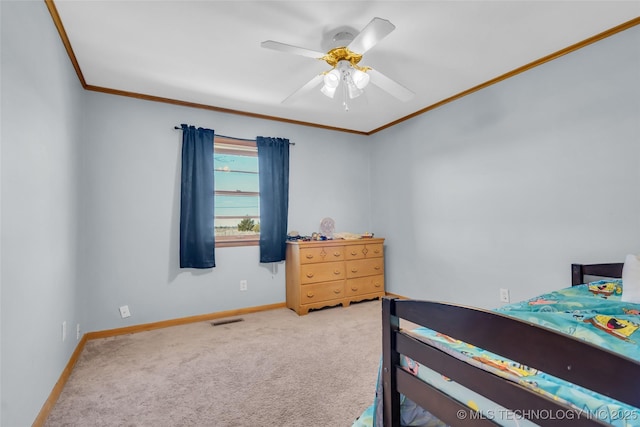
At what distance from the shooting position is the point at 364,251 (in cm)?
391

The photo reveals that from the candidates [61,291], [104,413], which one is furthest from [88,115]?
[104,413]

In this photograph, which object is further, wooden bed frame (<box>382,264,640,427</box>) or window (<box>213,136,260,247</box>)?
window (<box>213,136,260,247</box>)

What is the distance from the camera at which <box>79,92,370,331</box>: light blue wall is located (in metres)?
2.95

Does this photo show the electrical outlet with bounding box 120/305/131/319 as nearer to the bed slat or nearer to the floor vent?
the floor vent

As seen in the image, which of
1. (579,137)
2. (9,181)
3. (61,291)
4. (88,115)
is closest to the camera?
(9,181)

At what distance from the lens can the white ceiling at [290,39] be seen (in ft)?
6.28

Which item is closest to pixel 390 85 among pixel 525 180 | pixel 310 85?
pixel 310 85

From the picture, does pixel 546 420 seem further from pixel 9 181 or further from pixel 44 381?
pixel 44 381

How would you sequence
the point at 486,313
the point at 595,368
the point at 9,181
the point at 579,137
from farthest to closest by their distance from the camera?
the point at 579,137 < the point at 9,181 < the point at 486,313 < the point at 595,368

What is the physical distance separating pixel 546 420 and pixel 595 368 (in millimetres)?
179

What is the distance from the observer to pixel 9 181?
1.31 meters

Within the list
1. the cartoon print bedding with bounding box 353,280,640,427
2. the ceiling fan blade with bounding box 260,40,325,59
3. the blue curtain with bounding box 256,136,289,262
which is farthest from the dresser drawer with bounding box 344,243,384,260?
the ceiling fan blade with bounding box 260,40,325,59

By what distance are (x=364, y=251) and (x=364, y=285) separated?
0.43 m

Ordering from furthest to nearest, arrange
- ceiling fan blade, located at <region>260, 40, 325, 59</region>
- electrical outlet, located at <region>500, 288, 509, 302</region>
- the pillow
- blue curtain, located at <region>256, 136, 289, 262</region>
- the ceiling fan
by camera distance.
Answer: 1. blue curtain, located at <region>256, 136, 289, 262</region>
2. electrical outlet, located at <region>500, 288, 509, 302</region>
3. the ceiling fan
4. ceiling fan blade, located at <region>260, 40, 325, 59</region>
5. the pillow
